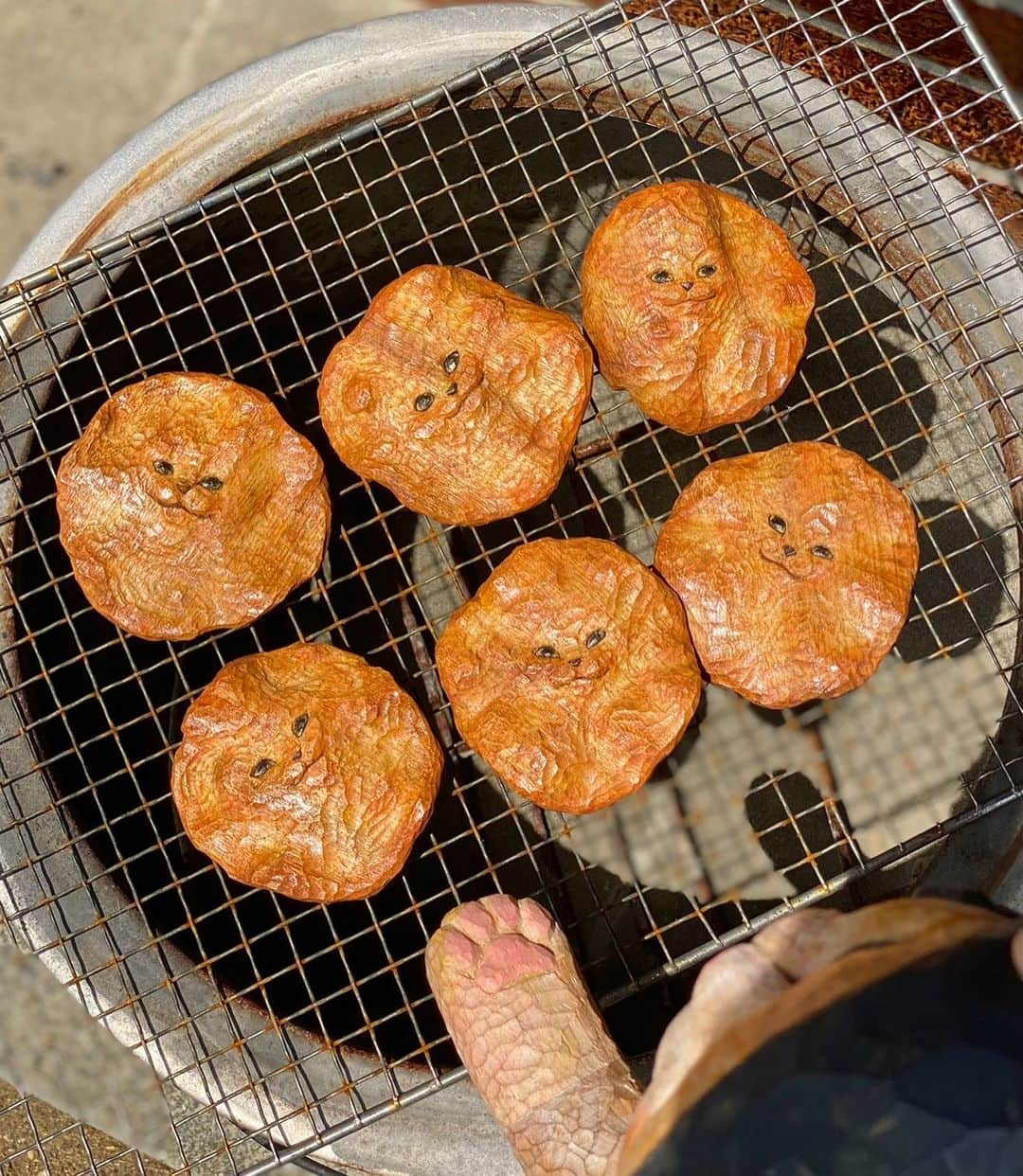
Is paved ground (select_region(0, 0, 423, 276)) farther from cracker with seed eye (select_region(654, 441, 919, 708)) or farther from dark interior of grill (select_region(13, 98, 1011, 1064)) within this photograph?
cracker with seed eye (select_region(654, 441, 919, 708))

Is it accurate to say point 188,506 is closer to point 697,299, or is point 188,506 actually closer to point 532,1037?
point 697,299

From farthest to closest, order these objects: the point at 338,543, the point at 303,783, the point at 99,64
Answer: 1. the point at 99,64
2. the point at 338,543
3. the point at 303,783

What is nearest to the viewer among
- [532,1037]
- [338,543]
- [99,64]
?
[532,1037]

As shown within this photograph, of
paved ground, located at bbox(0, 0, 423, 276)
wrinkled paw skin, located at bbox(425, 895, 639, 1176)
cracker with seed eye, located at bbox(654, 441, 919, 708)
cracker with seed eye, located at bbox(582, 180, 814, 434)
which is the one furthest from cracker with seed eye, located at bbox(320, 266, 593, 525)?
paved ground, located at bbox(0, 0, 423, 276)

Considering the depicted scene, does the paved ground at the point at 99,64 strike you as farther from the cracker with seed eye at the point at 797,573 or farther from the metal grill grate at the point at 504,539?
the cracker with seed eye at the point at 797,573

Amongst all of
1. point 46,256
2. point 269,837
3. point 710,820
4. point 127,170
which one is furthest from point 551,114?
point 710,820

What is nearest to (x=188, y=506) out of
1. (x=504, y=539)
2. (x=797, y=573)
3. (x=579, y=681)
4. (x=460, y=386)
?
(x=460, y=386)

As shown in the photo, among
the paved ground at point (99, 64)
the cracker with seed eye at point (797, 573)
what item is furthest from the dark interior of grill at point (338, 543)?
the paved ground at point (99, 64)
